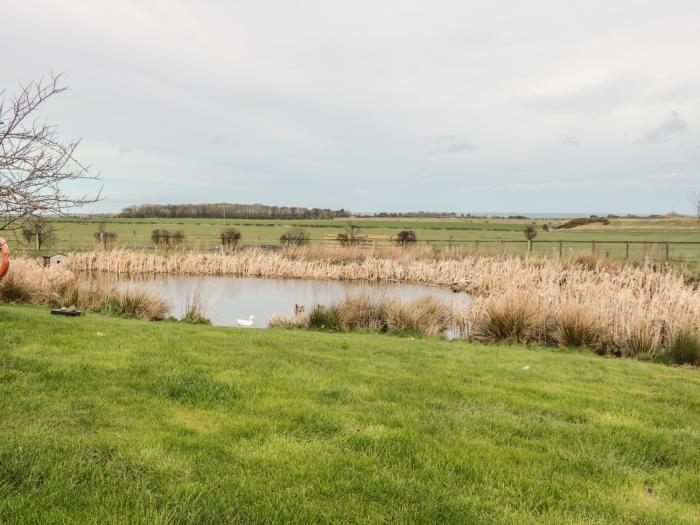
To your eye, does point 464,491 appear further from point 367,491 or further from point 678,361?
point 678,361

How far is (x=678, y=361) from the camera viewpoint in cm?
992

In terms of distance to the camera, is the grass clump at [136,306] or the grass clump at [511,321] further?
the grass clump at [136,306]

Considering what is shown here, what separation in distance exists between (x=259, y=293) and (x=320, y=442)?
18104 mm

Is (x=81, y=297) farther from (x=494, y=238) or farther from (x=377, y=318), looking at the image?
(x=494, y=238)

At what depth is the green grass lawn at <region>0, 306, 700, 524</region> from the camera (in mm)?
3189

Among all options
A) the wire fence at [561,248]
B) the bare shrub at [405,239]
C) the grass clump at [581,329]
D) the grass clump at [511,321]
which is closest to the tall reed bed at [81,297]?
the grass clump at [511,321]

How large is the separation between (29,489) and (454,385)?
168 inches

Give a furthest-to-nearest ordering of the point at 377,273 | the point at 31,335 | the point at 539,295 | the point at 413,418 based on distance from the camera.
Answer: the point at 377,273, the point at 539,295, the point at 31,335, the point at 413,418

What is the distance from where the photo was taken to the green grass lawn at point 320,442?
3.19 m

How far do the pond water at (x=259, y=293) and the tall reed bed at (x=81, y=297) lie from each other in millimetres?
1103

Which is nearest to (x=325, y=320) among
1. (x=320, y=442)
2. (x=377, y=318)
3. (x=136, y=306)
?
(x=377, y=318)

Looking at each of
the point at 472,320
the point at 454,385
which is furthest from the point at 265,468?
the point at 472,320

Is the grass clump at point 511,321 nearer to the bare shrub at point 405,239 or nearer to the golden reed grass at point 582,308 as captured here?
the golden reed grass at point 582,308

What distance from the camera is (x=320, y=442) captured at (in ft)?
13.5
